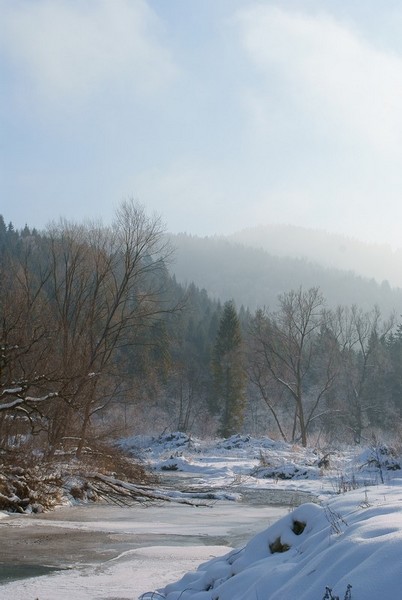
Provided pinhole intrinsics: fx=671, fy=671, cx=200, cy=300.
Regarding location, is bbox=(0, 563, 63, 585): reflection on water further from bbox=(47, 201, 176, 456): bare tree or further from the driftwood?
bbox=(47, 201, 176, 456): bare tree

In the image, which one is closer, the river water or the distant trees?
the river water

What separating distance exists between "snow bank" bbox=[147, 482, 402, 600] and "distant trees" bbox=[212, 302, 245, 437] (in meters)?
49.2

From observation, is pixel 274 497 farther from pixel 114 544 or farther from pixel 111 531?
Answer: pixel 114 544

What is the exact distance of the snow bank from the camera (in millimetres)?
3879

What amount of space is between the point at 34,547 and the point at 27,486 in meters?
4.96

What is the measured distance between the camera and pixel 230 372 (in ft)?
197

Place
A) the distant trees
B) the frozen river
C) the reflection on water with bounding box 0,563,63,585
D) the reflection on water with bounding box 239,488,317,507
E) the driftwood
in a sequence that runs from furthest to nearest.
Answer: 1. the distant trees
2. the reflection on water with bounding box 239,488,317,507
3. the driftwood
4. the reflection on water with bounding box 0,563,63,585
5. the frozen river

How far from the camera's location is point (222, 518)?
578 inches

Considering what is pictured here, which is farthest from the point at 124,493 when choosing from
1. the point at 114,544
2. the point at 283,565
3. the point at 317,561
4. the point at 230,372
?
the point at 230,372

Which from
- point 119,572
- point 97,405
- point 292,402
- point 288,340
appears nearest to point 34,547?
point 119,572

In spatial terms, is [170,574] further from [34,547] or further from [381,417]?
[381,417]

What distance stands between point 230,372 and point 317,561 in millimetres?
55380

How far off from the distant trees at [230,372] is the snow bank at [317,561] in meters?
49.2

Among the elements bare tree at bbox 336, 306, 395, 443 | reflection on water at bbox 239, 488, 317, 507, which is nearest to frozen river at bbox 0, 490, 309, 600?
reflection on water at bbox 239, 488, 317, 507
